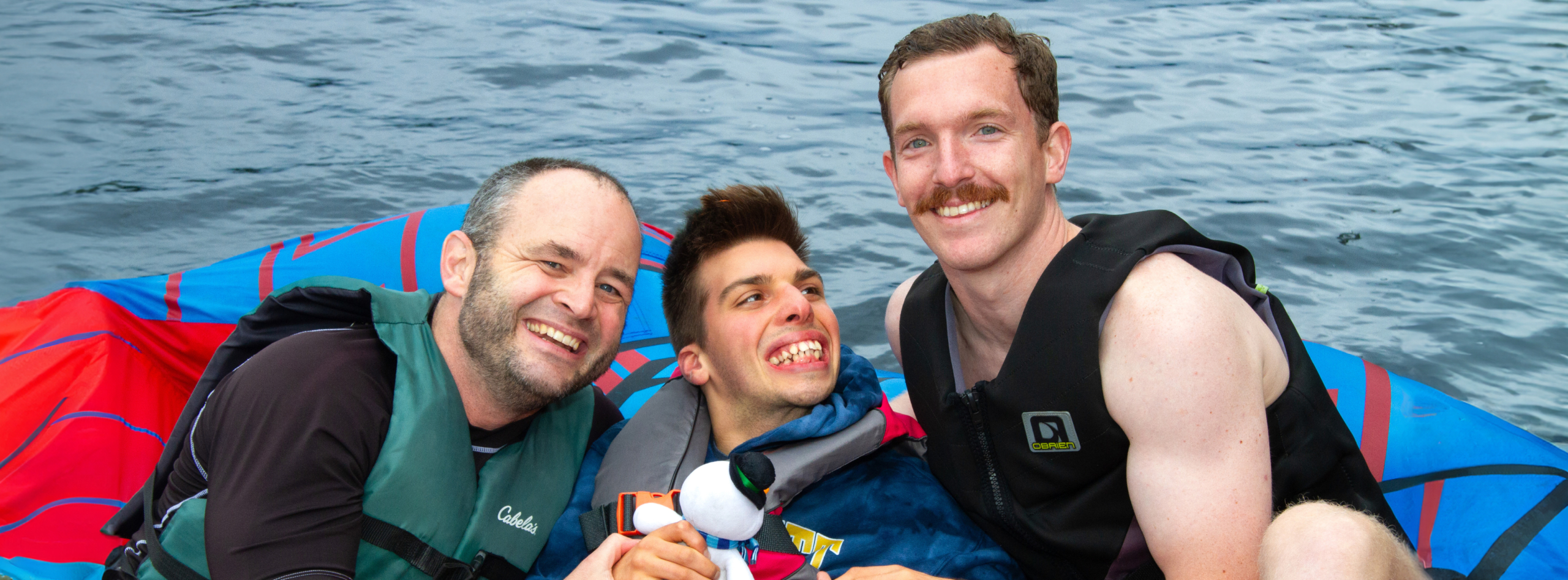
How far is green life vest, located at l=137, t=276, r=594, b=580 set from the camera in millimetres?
2549

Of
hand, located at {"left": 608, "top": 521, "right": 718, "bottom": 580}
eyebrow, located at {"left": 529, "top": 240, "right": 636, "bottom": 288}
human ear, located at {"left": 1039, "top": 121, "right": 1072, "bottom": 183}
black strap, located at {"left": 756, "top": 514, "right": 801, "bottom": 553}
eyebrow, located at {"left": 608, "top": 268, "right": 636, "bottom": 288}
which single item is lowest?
black strap, located at {"left": 756, "top": 514, "right": 801, "bottom": 553}

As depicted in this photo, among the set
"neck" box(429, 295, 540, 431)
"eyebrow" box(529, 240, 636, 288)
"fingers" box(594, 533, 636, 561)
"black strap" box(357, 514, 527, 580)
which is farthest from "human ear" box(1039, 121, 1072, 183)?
"black strap" box(357, 514, 527, 580)

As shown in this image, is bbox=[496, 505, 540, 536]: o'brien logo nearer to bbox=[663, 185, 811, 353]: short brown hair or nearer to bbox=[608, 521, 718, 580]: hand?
bbox=[608, 521, 718, 580]: hand

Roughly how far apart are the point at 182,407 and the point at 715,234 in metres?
2.18

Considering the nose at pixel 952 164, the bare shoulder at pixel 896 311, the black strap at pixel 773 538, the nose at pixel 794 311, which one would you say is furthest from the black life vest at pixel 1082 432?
the black strap at pixel 773 538

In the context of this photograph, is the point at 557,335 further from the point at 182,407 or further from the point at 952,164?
the point at 182,407

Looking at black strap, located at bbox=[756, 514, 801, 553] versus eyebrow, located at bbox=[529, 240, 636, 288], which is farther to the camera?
eyebrow, located at bbox=[529, 240, 636, 288]

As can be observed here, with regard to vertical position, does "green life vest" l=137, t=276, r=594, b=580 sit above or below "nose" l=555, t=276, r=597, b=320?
below

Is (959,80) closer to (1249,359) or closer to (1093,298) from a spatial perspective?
(1093,298)

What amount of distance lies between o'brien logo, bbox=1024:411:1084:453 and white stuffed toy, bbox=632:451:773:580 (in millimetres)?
832

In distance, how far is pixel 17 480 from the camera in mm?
3244

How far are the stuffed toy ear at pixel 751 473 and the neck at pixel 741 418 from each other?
1010 millimetres

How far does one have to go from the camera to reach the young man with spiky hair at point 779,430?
294 centimetres

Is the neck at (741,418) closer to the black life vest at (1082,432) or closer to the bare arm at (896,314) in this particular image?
the bare arm at (896,314)
